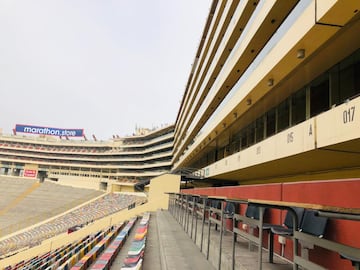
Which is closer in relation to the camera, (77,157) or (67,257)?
(67,257)

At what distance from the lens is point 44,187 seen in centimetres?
5162

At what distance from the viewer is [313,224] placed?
359 cm

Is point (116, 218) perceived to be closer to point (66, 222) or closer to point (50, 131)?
point (66, 222)

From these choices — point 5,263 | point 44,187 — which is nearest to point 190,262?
point 5,263

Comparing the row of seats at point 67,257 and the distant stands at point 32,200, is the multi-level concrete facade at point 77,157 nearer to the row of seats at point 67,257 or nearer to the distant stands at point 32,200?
the distant stands at point 32,200

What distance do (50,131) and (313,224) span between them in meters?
95.7

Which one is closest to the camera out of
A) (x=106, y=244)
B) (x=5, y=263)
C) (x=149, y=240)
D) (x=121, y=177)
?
(x=149, y=240)

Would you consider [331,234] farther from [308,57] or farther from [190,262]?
[308,57]

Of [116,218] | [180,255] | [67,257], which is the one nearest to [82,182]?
[116,218]

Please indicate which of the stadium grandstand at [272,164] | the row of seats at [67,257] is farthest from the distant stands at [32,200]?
the row of seats at [67,257]

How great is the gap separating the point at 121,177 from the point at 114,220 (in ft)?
173

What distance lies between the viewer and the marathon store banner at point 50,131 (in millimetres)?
90412

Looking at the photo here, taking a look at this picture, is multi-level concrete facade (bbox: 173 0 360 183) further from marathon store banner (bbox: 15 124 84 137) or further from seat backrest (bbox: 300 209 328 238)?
marathon store banner (bbox: 15 124 84 137)

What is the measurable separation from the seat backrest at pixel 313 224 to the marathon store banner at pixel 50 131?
91.8 meters
